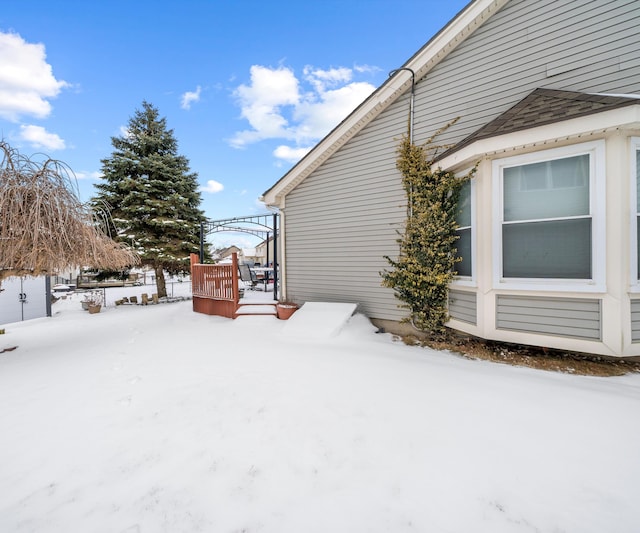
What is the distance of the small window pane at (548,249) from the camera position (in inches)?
143

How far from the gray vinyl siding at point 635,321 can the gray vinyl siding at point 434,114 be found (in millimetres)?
3070

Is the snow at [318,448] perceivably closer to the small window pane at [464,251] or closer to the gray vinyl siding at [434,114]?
the small window pane at [464,251]

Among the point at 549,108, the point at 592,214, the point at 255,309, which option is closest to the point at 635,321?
the point at 592,214

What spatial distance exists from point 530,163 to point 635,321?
2.40m

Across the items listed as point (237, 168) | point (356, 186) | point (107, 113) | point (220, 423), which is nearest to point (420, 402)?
point (220, 423)

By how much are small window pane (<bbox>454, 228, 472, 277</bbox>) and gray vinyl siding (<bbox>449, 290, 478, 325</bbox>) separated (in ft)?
1.16

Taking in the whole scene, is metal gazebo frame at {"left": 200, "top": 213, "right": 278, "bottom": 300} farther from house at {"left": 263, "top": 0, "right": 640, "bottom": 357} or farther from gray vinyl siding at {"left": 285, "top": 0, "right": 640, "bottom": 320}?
house at {"left": 263, "top": 0, "right": 640, "bottom": 357}

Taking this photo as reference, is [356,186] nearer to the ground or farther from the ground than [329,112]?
nearer to the ground

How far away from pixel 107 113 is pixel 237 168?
11655 mm

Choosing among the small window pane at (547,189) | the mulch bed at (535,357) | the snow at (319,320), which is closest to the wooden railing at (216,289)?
the snow at (319,320)

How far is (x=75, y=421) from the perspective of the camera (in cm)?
276

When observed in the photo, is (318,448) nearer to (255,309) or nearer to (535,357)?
(535,357)

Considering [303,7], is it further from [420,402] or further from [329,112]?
[420,402]

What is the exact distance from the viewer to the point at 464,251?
15.6 feet
